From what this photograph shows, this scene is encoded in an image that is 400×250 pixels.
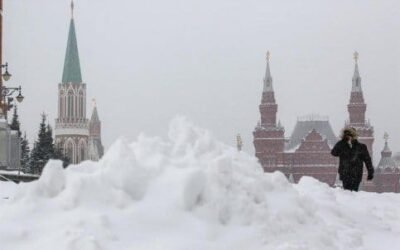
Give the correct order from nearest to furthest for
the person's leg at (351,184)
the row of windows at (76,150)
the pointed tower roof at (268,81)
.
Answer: the person's leg at (351,184)
the pointed tower roof at (268,81)
the row of windows at (76,150)

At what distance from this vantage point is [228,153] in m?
7.24

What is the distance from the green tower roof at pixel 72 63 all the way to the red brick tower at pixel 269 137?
3495 cm

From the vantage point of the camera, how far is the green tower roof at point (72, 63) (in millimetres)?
132875

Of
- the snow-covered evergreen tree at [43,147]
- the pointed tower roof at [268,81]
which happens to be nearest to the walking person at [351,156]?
the snow-covered evergreen tree at [43,147]

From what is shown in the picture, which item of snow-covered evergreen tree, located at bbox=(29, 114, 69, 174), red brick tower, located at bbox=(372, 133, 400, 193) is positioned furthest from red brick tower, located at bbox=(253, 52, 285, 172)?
snow-covered evergreen tree, located at bbox=(29, 114, 69, 174)

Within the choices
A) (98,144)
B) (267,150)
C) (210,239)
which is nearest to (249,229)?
(210,239)

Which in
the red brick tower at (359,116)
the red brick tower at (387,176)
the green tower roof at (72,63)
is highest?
the green tower roof at (72,63)

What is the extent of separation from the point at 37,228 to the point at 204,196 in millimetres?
1204

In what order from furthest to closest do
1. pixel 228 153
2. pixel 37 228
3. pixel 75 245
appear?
pixel 228 153
pixel 37 228
pixel 75 245

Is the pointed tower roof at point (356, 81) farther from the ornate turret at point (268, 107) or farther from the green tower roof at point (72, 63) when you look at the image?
the green tower roof at point (72, 63)

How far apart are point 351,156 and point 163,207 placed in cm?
584

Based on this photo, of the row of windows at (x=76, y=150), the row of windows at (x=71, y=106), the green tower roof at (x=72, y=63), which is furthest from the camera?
the row of windows at (x=71, y=106)

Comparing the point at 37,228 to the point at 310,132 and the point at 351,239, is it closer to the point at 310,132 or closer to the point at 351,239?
the point at 351,239

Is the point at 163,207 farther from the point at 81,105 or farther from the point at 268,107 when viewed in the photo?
the point at 81,105
